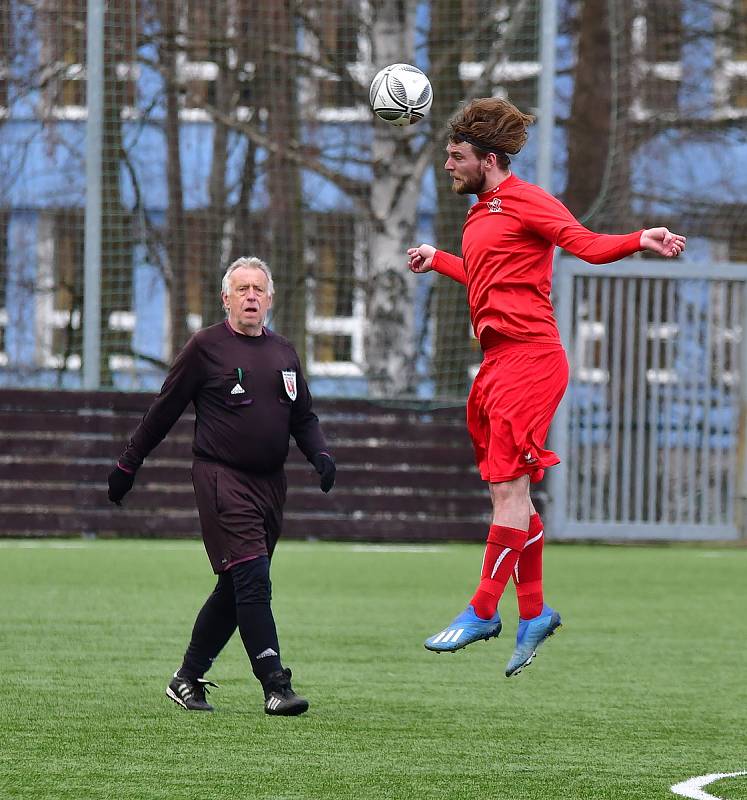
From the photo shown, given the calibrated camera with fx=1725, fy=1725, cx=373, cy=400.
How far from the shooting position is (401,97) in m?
7.72

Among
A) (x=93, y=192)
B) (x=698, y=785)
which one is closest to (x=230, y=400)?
(x=698, y=785)

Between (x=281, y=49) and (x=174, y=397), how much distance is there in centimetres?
998

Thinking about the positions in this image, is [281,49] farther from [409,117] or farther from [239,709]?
[239,709]

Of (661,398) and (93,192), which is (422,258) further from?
(661,398)

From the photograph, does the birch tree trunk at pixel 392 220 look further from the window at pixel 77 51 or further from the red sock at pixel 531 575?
the red sock at pixel 531 575

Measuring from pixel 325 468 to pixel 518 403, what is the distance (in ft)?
2.91

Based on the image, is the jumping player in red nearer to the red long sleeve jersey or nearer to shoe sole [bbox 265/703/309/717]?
the red long sleeve jersey

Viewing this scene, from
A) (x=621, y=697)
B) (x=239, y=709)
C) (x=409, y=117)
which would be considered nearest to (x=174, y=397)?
(x=239, y=709)

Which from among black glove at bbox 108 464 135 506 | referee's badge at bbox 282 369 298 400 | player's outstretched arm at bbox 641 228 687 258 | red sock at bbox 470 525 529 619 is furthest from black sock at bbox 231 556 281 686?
player's outstretched arm at bbox 641 228 687 258

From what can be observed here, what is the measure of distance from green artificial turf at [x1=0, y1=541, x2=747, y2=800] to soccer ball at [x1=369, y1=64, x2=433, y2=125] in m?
2.53

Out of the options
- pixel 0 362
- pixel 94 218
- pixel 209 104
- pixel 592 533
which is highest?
pixel 209 104

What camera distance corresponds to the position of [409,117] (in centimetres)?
773

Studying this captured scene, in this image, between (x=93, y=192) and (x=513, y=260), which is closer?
(x=513, y=260)

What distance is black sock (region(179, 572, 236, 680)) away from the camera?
6.91m
